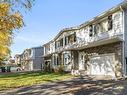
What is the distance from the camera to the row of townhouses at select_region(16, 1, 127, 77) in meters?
30.6

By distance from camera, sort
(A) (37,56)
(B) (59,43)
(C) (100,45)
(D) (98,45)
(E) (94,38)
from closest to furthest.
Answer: (C) (100,45) → (D) (98,45) → (E) (94,38) → (B) (59,43) → (A) (37,56)

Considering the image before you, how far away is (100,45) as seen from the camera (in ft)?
115

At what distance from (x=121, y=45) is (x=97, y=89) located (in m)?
9.12

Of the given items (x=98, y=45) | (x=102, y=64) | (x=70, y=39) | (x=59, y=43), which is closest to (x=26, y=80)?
(x=102, y=64)

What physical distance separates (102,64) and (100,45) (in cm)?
210

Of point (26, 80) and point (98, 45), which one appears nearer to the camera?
point (98, 45)

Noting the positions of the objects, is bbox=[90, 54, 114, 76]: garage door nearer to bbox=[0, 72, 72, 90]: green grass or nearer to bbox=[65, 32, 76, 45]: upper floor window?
bbox=[0, 72, 72, 90]: green grass

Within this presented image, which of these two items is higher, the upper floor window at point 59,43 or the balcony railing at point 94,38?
the upper floor window at point 59,43

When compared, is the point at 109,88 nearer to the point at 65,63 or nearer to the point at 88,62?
the point at 88,62

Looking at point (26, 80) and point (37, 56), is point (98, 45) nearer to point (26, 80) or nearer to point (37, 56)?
point (26, 80)

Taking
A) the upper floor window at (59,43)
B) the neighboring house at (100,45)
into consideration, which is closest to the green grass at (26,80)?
the neighboring house at (100,45)

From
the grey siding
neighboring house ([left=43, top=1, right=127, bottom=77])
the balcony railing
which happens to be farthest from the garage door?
the grey siding

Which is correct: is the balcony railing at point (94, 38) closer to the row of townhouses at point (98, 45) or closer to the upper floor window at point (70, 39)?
the row of townhouses at point (98, 45)

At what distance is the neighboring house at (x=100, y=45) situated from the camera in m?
30.6
